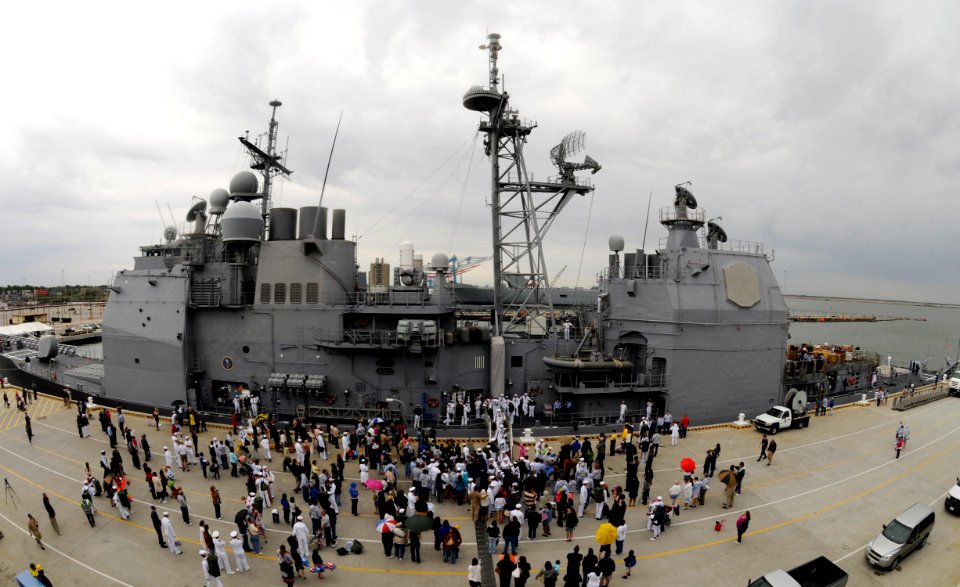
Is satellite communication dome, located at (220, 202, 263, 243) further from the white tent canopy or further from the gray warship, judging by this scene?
the white tent canopy

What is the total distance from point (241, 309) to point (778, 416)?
75.7ft

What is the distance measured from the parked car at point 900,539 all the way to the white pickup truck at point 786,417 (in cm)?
749

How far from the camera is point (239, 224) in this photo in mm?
21688

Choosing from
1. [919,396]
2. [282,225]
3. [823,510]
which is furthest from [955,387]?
[282,225]

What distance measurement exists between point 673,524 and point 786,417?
10.3 m

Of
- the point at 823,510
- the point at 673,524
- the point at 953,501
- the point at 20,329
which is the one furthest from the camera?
the point at 20,329

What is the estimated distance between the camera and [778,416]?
20094 mm

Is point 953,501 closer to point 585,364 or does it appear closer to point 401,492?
point 585,364

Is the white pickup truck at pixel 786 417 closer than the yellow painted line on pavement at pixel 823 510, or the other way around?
the yellow painted line on pavement at pixel 823 510

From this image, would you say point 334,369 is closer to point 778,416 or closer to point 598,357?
point 598,357

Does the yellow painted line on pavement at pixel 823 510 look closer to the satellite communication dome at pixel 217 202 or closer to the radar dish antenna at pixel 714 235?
the radar dish antenna at pixel 714 235

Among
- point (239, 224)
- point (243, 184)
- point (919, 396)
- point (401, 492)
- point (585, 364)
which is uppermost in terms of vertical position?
point (243, 184)

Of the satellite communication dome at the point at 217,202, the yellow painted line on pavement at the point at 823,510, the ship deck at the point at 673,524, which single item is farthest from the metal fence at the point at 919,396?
the satellite communication dome at the point at 217,202

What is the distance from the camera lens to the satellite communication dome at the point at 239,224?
21.7 m
